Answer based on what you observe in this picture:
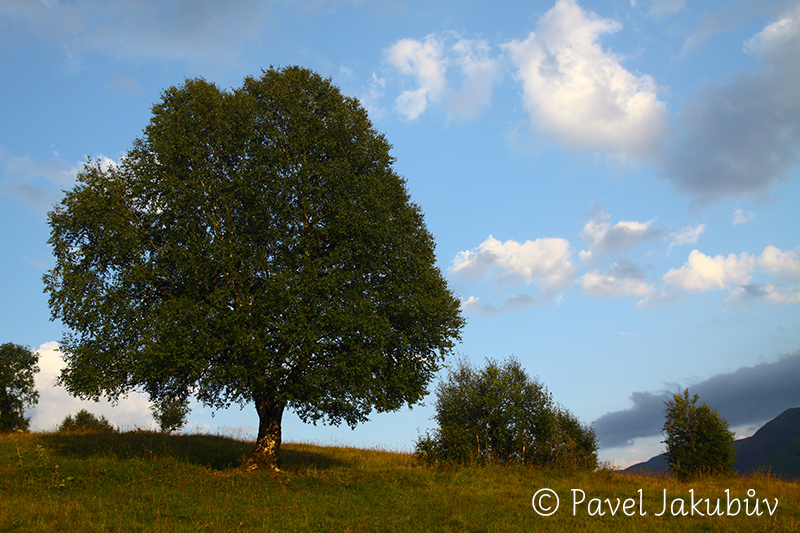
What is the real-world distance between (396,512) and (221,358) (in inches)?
402

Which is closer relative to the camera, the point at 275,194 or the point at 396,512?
the point at 396,512

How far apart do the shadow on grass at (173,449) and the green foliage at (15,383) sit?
111 ft

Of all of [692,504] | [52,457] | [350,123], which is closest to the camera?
[692,504]

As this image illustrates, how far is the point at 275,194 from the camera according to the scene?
21.9 m

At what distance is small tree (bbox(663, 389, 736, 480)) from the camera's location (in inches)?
1073

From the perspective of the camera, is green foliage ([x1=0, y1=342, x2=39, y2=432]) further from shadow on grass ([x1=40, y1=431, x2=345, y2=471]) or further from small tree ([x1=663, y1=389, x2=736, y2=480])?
small tree ([x1=663, y1=389, x2=736, y2=480])

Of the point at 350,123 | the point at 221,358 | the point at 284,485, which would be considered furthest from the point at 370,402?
the point at 350,123

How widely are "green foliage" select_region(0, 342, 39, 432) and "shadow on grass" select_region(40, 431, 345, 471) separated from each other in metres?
33.8

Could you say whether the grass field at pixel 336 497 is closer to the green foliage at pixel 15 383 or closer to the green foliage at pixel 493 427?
the green foliage at pixel 493 427

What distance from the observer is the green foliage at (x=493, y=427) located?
81.5ft

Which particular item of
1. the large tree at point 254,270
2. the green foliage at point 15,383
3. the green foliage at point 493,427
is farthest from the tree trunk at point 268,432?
the green foliage at point 15,383

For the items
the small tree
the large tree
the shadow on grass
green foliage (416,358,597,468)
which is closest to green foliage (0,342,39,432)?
the shadow on grass

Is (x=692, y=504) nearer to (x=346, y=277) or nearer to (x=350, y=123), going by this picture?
(x=346, y=277)

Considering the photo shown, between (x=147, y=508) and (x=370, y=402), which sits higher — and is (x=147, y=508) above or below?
below
